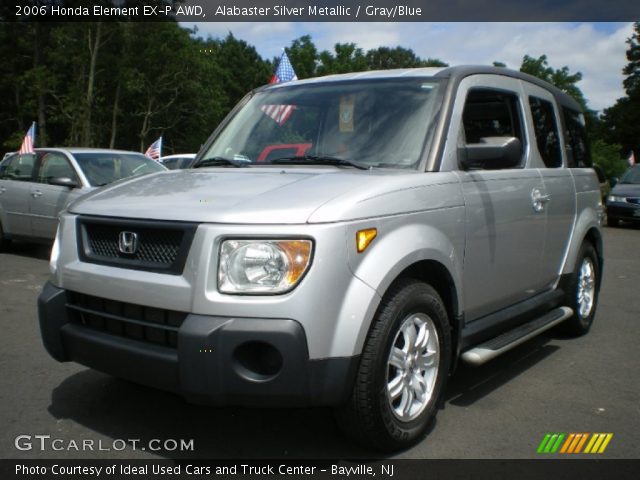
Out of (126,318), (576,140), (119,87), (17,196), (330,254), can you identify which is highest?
(119,87)

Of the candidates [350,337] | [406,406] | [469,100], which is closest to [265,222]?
[350,337]

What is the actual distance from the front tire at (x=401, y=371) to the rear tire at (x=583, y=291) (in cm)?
217

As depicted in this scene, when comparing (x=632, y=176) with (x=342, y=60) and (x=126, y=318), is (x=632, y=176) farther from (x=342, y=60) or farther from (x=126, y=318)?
(x=342, y=60)

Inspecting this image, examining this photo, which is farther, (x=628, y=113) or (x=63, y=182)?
(x=628, y=113)

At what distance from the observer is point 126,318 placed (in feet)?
9.67

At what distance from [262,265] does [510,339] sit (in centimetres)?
190

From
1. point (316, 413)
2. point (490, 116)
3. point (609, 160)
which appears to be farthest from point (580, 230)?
point (609, 160)

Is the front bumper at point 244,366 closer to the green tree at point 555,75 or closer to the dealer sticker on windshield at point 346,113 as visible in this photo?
the dealer sticker on windshield at point 346,113

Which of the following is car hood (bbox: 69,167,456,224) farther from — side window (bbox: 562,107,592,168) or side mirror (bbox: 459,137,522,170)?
side window (bbox: 562,107,592,168)

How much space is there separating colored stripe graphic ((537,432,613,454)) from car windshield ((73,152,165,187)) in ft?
22.9

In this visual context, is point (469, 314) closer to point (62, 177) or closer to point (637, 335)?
point (637, 335)

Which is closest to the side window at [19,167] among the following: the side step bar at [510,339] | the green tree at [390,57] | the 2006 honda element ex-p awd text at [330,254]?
the 2006 honda element ex-p awd text at [330,254]

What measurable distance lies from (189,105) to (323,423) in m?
44.3

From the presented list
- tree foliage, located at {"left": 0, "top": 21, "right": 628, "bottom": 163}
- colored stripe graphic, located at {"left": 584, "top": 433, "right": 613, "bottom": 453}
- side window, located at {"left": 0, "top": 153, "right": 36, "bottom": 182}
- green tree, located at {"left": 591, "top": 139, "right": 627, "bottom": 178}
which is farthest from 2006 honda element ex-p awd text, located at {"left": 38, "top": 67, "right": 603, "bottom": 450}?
tree foliage, located at {"left": 0, "top": 21, "right": 628, "bottom": 163}
